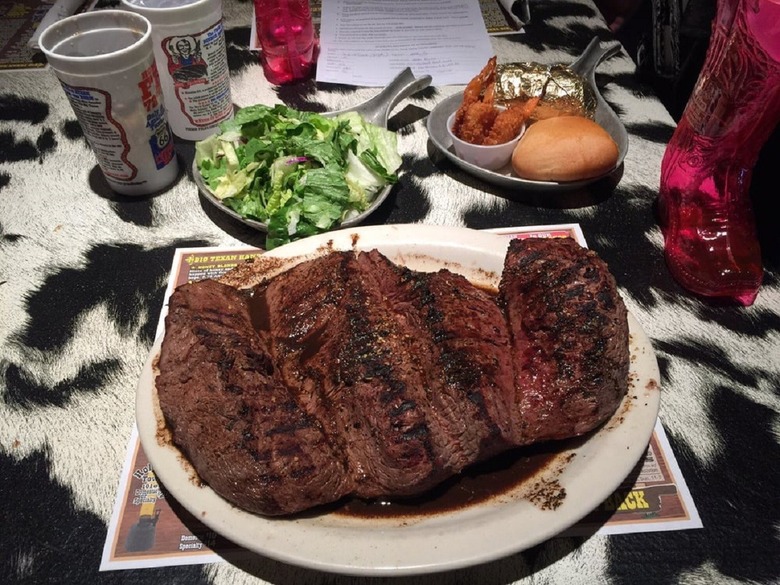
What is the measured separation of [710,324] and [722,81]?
0.88 metres

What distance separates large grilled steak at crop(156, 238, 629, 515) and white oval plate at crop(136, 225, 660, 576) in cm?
5

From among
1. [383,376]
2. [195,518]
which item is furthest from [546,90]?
[195,518]

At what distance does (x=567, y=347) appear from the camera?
59.5 inches

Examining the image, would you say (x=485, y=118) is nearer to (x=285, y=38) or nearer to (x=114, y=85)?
(x=285, y=38)

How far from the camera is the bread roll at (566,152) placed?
238cm

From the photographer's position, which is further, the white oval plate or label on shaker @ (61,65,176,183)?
label on shaker @ (61,65,176,183)

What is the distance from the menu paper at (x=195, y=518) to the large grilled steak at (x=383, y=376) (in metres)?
0.25

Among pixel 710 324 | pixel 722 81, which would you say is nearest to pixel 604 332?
pixel 710 324

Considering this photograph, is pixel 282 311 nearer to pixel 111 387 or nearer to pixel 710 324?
pixel 111 387

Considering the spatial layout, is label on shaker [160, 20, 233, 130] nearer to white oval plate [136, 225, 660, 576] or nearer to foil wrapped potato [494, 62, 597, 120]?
foil wrapped potato [494, 62, 597, 120]

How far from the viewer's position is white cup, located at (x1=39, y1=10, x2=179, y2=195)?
207 centimetres

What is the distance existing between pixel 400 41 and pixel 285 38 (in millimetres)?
721

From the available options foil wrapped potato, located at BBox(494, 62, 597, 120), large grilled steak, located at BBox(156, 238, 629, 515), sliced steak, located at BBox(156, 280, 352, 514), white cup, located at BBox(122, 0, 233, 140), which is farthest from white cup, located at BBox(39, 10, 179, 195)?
foil wrapped potato, located at BBox(494, 62, 597, 120)

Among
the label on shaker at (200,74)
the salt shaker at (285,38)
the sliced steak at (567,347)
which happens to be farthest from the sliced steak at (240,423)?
the salt shaker at (285,38)
